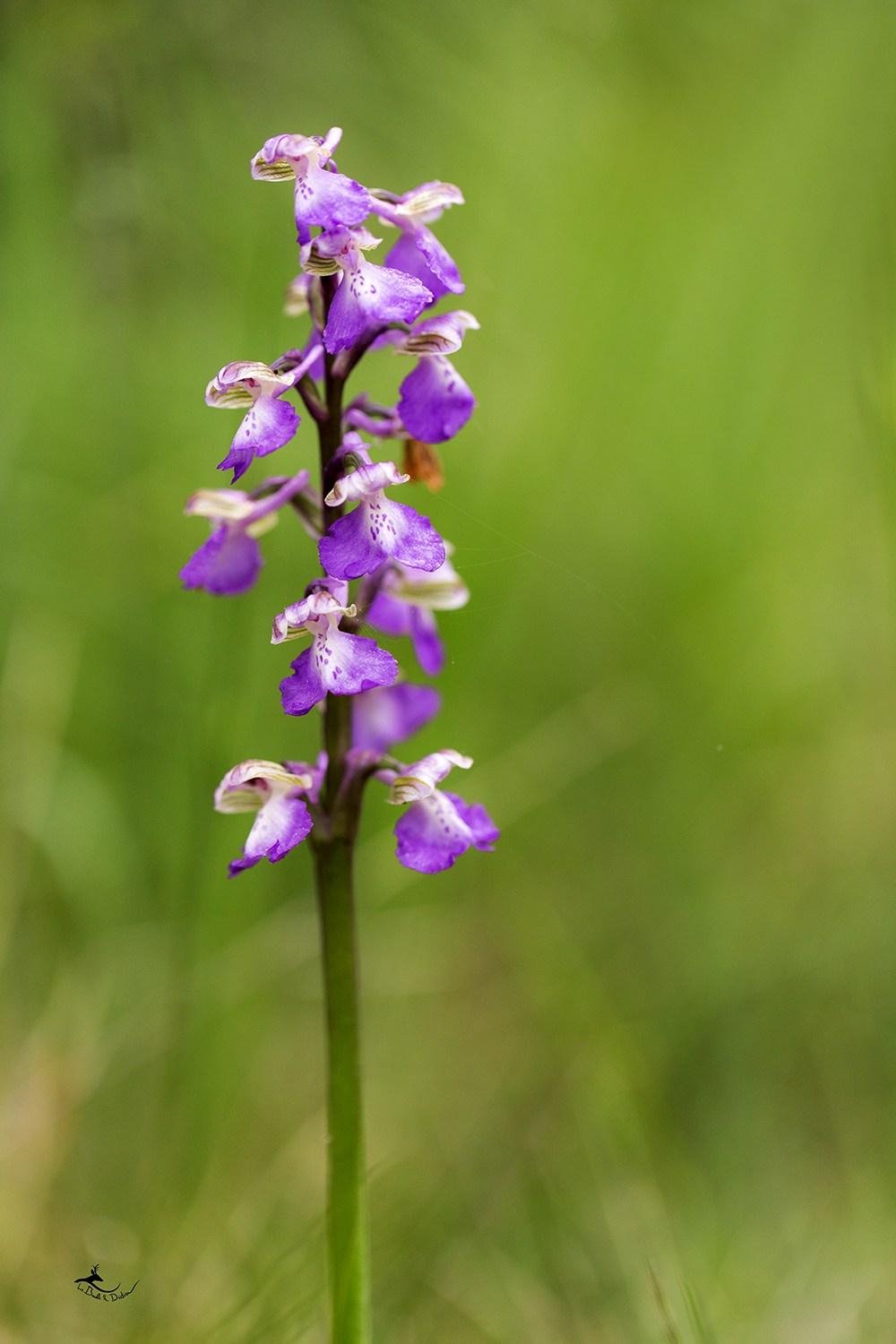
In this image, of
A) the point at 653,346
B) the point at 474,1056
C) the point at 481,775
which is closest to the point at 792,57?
the point at 653,346

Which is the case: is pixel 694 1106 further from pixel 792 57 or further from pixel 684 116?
pixel 792 57

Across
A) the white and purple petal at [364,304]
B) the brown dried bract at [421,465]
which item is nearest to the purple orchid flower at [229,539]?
the brown dried bract at [421,465]

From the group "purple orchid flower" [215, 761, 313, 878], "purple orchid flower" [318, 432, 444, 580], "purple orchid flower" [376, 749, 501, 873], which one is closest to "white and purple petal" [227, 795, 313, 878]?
"purple orchid flower" [215, 761, 313, 878]

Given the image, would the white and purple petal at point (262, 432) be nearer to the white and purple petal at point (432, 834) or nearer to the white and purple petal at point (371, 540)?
the white and purple petal at point (371, 540)

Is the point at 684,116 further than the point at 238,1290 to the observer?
Yes

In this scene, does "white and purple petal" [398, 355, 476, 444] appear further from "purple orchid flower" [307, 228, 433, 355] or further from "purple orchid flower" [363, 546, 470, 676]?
"purple orchid flower" [363, 546, 470, 676]
